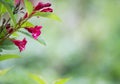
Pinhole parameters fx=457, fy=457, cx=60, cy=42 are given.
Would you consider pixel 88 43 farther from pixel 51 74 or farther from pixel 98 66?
pixel 51 74

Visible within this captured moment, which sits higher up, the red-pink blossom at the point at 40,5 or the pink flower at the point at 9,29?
the red-pink blossom at the point at 40,5

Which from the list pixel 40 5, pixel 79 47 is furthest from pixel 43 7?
pixel 79 47

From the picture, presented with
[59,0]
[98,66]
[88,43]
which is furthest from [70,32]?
[98,66]

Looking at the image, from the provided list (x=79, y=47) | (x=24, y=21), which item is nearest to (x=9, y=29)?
(x=24, y=21)

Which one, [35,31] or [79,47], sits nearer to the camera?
[35,31]

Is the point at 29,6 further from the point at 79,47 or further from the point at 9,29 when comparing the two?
the point at 79,47

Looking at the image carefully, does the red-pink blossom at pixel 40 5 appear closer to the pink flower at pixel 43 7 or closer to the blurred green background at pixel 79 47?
the pink flower at pixel 43 7

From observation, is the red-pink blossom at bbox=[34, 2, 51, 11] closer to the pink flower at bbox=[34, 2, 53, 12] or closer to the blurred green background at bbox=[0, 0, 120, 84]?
the pink flower at bbox=[34, 2, 53, 12]

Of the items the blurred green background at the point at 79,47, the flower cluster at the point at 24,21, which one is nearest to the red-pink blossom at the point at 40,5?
the flower cluster at the point at 24,21

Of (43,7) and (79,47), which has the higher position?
(79,47)
